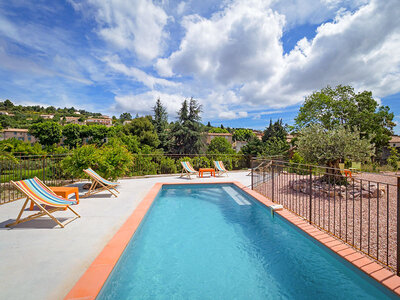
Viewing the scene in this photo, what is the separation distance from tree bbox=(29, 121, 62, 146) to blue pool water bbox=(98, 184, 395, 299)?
4948 cm

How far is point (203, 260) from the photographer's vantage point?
3.27m

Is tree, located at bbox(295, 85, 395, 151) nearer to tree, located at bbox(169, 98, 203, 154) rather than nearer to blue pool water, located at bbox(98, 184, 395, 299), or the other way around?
tree, located at bbox(169, 98, 203, 154)

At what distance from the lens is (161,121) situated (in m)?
28.5

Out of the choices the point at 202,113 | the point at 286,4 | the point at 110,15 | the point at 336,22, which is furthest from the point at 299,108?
the point at 110,15

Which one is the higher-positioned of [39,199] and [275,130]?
[275,130]

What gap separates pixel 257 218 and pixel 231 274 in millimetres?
2378

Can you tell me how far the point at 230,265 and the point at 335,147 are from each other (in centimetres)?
564

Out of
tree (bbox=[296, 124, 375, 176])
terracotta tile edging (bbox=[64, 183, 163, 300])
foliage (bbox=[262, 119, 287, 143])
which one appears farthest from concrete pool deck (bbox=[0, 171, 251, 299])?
foliage (bbox=[262, 119, 287, 143])

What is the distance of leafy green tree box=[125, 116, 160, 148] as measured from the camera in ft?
80.3

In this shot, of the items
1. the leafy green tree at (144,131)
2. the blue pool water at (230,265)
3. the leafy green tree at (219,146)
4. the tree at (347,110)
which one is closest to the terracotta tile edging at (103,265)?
the blue pool water at (230,265)

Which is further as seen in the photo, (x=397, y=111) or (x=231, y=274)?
(x=397, y=111)

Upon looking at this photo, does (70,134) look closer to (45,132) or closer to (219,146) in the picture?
(45,132)

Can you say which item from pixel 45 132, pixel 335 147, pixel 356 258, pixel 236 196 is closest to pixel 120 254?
pixel 356 258

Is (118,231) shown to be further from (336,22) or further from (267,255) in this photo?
(336,22)
